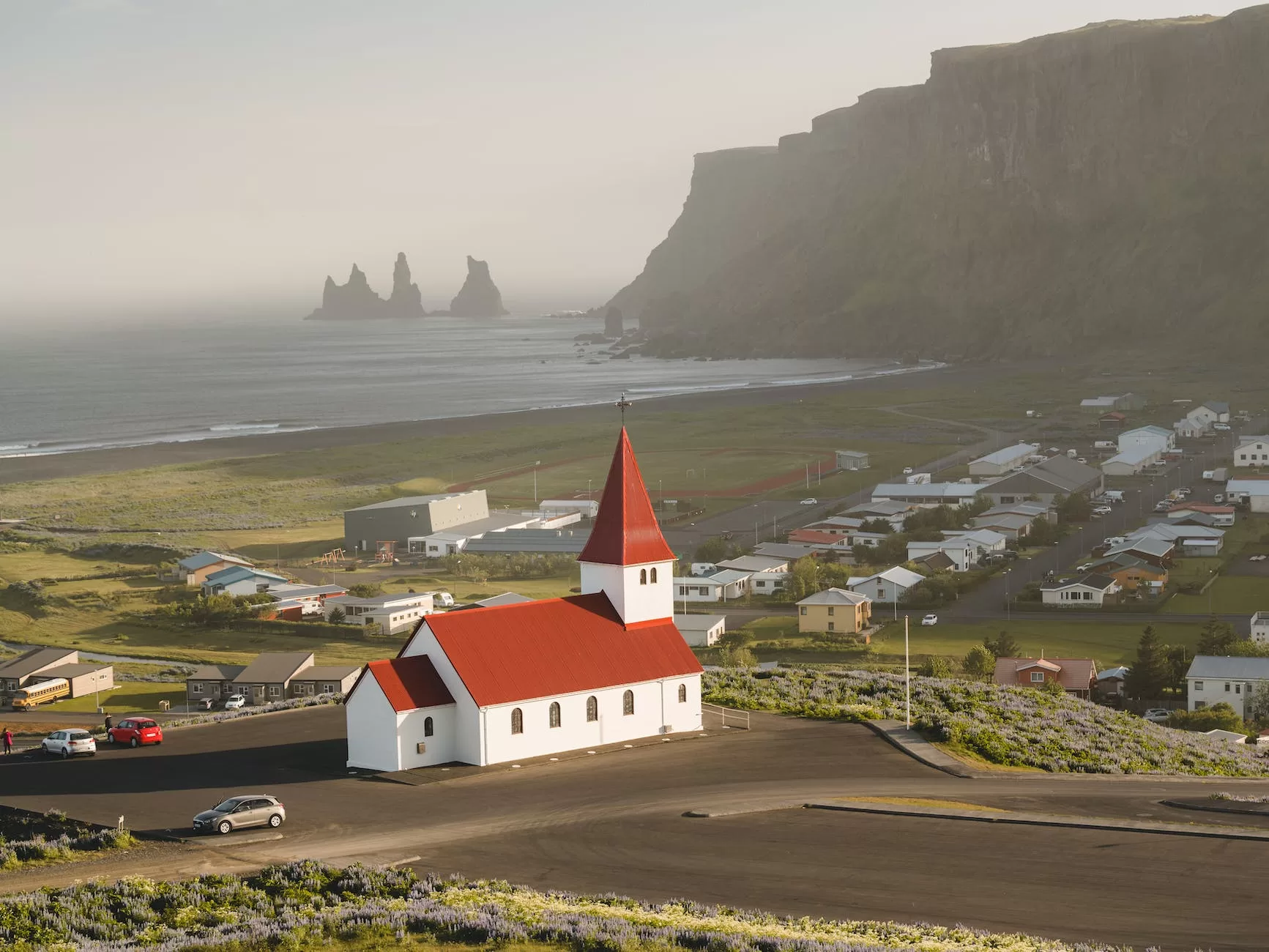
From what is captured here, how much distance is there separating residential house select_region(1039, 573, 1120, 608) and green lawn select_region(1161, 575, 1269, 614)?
250 cm

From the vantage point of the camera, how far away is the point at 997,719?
37.9m

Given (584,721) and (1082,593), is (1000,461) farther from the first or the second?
(584,721)

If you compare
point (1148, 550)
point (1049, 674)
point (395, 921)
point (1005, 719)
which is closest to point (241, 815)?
point (395, 921)

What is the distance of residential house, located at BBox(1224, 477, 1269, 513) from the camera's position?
307 feet

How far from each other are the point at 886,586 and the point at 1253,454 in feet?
174

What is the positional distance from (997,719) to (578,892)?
16963 mm

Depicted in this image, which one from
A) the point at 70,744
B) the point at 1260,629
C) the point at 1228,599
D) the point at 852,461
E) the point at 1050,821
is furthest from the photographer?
the point at 852,461

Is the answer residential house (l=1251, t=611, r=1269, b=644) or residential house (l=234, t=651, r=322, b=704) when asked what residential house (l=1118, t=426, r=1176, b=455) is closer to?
residential house (l=1251, t=611, r=1269, b=644)

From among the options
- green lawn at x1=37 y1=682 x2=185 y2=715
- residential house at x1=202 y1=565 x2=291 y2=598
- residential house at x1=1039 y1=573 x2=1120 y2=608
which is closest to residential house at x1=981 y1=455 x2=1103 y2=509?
residential house at x1=1039 y1=573 x2=1120 y2=608

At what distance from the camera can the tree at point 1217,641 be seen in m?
57.0

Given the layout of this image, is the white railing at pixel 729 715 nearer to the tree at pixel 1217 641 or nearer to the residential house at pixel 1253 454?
the tree at pixel 1217 641

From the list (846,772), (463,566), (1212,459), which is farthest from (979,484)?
(846,772)

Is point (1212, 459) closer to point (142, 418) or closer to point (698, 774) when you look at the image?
point (698, 774)

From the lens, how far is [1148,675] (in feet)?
175
